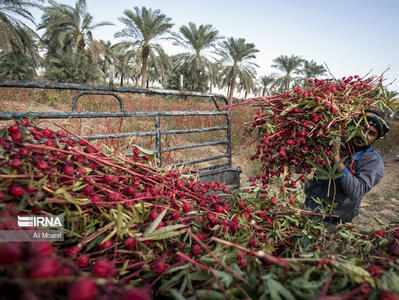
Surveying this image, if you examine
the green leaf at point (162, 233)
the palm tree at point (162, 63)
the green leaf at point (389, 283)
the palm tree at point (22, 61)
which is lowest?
the green leaf at point (389, 283)

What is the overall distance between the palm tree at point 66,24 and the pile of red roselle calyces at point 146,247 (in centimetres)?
1931

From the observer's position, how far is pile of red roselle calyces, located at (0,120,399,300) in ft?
1.32

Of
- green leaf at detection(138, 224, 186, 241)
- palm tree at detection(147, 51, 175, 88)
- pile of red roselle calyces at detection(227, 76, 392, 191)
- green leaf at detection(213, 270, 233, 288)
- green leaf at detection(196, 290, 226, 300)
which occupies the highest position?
palm tree at detection(147, 51, 175, 88)

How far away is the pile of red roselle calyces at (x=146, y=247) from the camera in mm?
404

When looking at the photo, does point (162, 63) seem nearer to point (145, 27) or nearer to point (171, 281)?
point (145, 27)

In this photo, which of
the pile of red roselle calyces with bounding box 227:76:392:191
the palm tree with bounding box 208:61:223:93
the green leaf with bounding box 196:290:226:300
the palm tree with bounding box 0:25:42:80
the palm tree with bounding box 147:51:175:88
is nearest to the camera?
the green leaf with bounding box 196:290:226:300

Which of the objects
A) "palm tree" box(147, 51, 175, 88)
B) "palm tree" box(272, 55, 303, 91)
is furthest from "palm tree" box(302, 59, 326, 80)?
"palm tree" box(147, 51, 175, 88)

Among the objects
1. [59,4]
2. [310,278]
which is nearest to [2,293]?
[310,278]

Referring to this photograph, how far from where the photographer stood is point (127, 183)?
3.09ft

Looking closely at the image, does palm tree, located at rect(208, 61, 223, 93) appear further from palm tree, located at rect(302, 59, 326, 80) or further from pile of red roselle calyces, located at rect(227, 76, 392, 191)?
pile of red roselle calyces, located at rect(227, 76, 392, 191)

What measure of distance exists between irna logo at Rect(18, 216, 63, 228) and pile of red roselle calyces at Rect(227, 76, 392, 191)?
3.58 ft

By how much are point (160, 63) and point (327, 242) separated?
73.3 feet

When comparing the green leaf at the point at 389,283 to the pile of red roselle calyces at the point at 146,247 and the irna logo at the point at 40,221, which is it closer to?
the pile of red roselle calyces at the point at 146,247

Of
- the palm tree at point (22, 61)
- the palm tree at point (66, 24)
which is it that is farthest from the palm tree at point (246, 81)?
the palm tree at point (22, 61)
